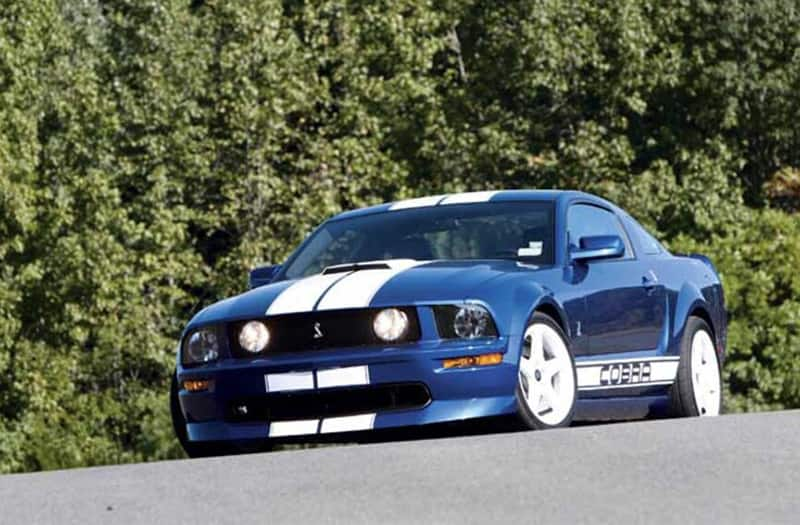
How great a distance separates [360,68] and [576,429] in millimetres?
26317

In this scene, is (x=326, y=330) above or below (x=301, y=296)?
below

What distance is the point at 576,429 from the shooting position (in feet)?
27.9

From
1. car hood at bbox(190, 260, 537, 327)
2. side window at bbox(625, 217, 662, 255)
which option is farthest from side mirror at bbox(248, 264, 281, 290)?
side window at bbox(625, 217, 662, 255)

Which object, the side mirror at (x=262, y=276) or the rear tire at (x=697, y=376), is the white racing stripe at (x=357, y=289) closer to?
the side mirror at (x=262, y=276)

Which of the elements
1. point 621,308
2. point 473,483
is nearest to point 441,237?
point 621,308

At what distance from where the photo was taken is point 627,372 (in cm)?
1069

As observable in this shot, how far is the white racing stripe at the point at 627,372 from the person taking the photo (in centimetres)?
1023

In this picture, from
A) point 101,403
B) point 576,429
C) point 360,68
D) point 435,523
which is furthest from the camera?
point 360,68

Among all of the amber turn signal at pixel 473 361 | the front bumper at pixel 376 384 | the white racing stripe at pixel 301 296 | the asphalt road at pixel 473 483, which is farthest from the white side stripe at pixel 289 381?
the asphalt road at pixel 473 483

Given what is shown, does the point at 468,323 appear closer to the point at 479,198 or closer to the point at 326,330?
the point at 326,330

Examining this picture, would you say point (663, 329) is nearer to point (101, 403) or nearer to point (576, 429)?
point (576, 429)

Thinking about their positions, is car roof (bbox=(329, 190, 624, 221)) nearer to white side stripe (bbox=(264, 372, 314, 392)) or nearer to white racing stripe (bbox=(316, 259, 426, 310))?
white racing stripe (bbox=(316, 259, 426, 310))

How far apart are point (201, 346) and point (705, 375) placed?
10.3 feet

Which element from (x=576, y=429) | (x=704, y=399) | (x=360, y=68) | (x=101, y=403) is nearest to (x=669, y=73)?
(x=360, y=68)
